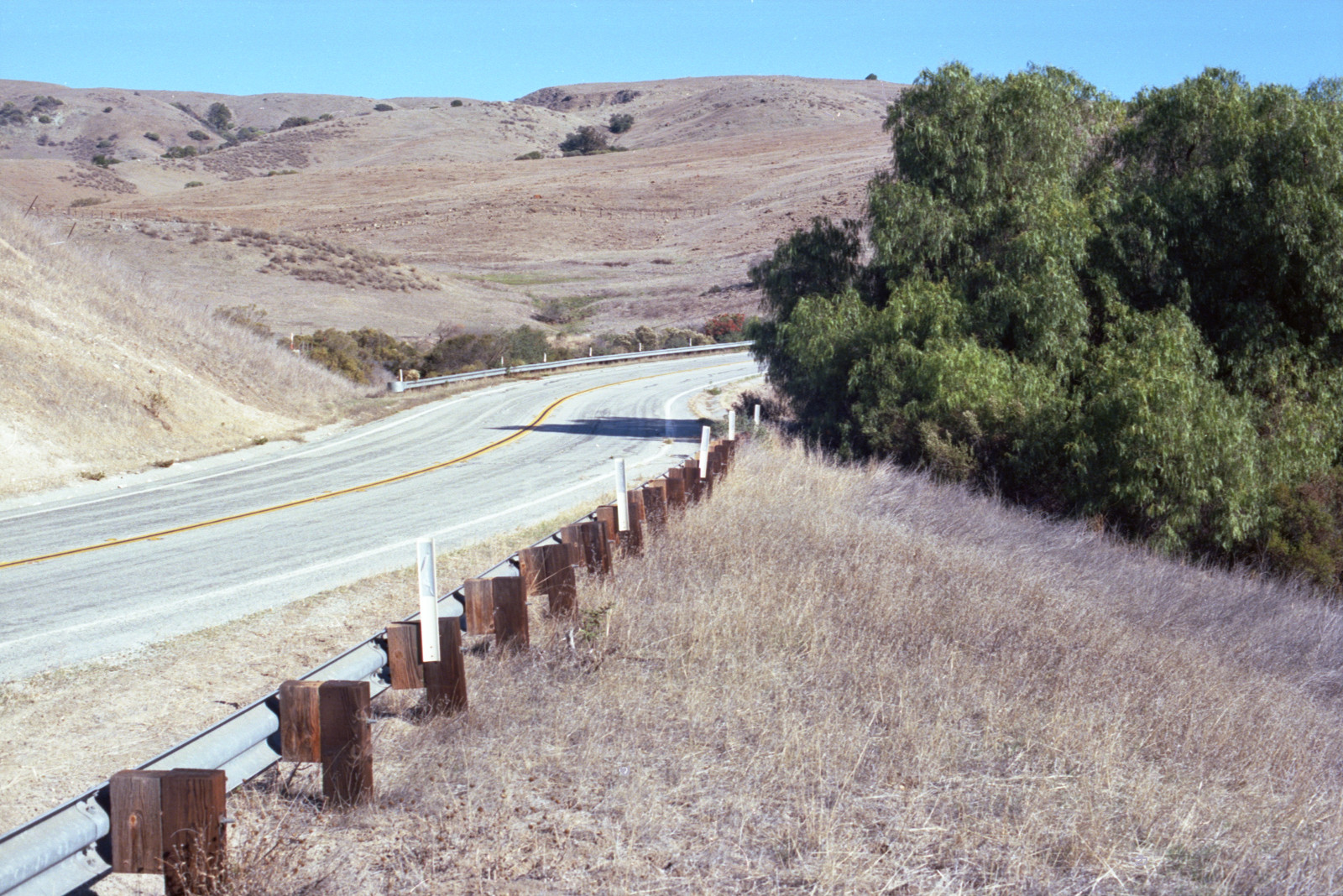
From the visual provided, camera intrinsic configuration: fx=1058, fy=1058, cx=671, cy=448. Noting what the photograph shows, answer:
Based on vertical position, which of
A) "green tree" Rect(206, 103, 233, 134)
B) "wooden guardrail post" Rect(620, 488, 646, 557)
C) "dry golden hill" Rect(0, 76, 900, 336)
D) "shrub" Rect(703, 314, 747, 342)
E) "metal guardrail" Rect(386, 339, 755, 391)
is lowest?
"wooden guardrail post" Rect(620, 488, 646, 557)

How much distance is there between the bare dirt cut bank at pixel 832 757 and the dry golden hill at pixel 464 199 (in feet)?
143

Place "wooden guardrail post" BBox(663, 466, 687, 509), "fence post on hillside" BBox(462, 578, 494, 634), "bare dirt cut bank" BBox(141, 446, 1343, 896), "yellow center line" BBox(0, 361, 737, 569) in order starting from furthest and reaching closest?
1. "yellow center line" BBox(0, 361, 737, 569)
2. "wooden guardrail post" BBox(663, 466, 687, 509)
3. "fence post on hillside" BBox(462, 578, 494, 634)
4. "bare dirt cut bank" BBox(141, 446, 1343, 896)

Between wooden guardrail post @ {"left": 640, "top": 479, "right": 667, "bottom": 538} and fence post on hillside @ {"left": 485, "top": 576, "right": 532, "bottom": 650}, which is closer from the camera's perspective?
fence post on hillside @ {"left": 485, "top": 576, "right": 532, "bottom": 650}

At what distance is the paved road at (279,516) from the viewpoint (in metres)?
8.49

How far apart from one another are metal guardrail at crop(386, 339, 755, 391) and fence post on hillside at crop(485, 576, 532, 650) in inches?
1006

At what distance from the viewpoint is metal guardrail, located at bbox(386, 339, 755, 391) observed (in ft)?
106

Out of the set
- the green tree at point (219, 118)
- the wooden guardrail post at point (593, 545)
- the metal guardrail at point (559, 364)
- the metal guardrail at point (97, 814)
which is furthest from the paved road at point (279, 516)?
the green tree at point (219, 118)

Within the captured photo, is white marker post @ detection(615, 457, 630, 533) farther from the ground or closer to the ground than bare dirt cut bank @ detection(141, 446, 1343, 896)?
farther from the ground

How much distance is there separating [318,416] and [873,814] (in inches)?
873

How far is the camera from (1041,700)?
20.7 ft

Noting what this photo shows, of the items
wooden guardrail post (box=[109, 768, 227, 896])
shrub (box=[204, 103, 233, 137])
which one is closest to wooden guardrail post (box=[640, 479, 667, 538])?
wooden guardrail post (box=[109, 768, 227, 896])

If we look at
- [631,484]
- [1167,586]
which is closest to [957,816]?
[1167,586]

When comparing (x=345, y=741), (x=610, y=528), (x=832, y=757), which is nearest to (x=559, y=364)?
(x=610, y=528)

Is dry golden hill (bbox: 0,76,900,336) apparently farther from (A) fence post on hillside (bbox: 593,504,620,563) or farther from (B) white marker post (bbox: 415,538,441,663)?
(B) white marker post (bbox: 415,538,441,663)
